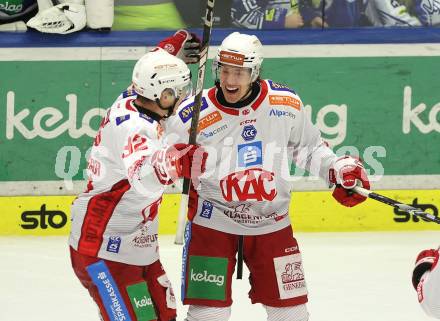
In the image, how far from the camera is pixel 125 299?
16.1 feet

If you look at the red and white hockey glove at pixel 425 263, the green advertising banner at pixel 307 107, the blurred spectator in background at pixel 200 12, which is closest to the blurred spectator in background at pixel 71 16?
the green advertising banner at pixel 307 107

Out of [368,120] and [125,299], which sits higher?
[125,299]

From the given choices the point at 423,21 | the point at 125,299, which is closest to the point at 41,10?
the point at 423,21

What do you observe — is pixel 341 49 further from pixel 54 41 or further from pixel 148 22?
pixel 54 41

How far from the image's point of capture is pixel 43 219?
26.7 ft

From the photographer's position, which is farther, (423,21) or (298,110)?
(423,21)

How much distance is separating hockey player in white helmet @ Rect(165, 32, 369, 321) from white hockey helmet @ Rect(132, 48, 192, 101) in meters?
0.45

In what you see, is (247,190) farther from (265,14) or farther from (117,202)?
(265,14)

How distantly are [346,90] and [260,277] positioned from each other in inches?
125

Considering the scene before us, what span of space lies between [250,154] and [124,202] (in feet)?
2.31

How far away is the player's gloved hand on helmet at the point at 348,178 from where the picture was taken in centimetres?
541

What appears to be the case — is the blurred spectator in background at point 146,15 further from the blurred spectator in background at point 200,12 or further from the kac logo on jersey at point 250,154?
the kac logo on jersey at point 250,154

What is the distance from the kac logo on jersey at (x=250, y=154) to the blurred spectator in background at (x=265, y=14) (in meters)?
2.94

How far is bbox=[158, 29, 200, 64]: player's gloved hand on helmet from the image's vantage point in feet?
18.9
